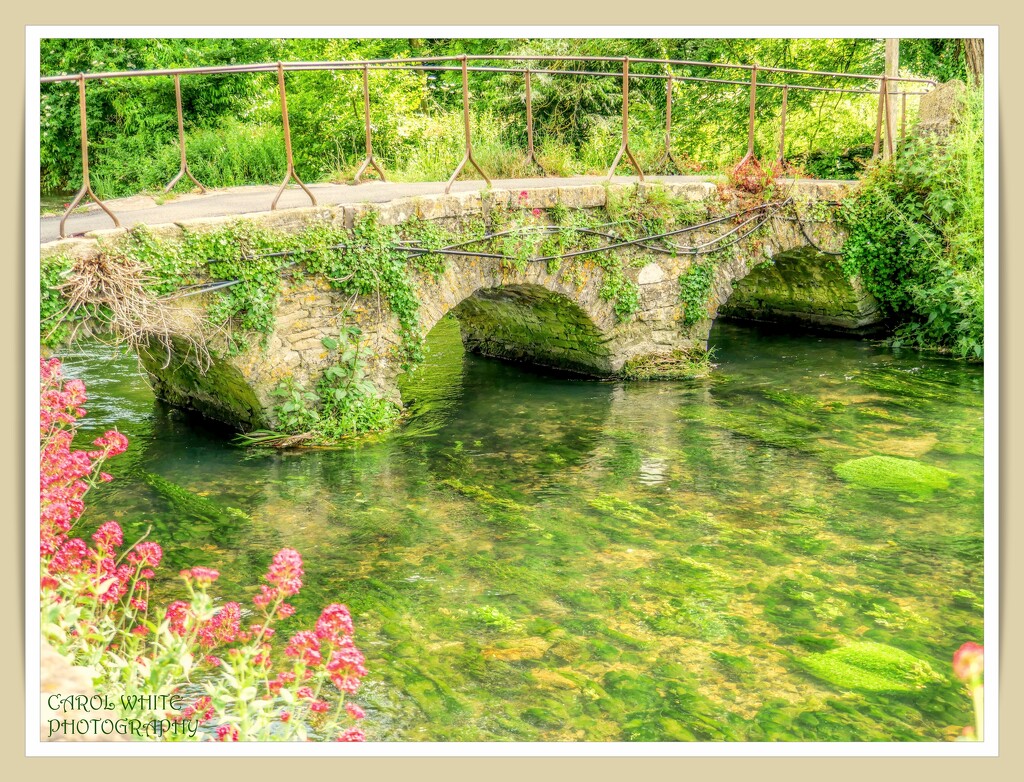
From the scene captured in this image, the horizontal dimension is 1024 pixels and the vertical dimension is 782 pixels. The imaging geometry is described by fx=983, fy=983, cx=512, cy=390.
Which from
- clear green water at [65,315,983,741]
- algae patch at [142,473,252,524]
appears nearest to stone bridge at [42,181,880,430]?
clear green water at [65,315,983,741]

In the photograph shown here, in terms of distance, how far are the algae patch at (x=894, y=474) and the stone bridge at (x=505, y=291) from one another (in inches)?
130

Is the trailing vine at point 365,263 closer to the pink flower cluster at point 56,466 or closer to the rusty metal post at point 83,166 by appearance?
the rusty metal post at point 83,166

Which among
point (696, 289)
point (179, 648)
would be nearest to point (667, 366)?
point (696, 289)

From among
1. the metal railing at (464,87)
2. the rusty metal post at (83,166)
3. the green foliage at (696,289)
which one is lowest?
the green foliage at (696,289)

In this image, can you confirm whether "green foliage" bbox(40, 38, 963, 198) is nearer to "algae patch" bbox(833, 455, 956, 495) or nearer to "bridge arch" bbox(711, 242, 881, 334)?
"bridge arch" bbox(711, 242, 881, 334)

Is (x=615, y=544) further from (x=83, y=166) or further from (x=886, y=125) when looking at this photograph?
(x=886, y=125)

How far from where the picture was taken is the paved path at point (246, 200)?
26.0 ft

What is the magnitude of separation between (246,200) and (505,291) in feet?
10.1

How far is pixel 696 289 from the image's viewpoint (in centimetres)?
1120

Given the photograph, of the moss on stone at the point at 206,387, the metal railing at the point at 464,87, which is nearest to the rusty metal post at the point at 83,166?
the metal railing at the point at 464,87

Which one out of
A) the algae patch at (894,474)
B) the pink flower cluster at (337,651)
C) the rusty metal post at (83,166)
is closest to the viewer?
the pink flower cluster at (337,651)

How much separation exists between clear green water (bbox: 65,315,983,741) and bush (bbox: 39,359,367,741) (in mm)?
511

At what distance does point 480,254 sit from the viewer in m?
9.38

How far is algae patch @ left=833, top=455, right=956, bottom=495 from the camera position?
7.84 meters
